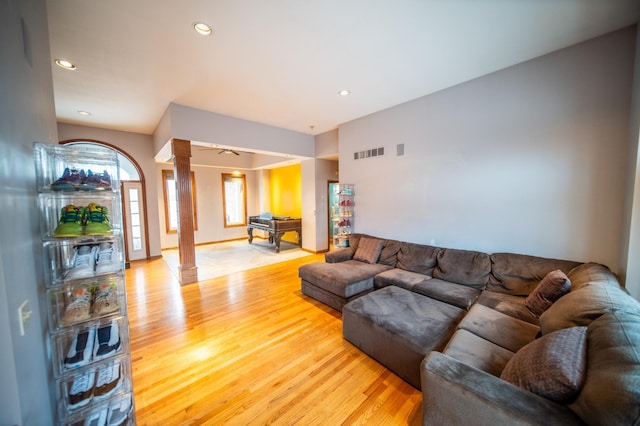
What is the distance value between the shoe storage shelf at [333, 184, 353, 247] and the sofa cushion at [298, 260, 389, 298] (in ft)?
3.58

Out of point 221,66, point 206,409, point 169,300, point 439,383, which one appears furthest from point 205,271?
point 439,383

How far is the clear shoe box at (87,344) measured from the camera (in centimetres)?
132

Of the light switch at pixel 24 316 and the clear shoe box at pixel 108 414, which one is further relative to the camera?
the clear shoe box at pixel 108 414

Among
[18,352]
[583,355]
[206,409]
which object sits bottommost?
[206,409]

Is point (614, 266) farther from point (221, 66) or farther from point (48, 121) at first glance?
point (48, 121)

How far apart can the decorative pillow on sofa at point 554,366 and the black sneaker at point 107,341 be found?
2341mm

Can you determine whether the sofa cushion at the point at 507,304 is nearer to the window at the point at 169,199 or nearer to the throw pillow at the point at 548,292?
the throw pillow at the point at 548,292

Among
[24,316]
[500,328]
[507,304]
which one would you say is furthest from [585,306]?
[24,316]

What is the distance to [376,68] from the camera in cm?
280

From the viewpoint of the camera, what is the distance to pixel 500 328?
1878 mm

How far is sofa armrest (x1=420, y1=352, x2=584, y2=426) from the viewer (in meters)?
1.00

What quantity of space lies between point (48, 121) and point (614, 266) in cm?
506

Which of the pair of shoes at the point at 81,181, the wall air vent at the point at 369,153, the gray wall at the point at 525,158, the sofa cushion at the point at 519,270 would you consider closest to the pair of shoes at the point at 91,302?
the pair of shoes at the point at 81,181

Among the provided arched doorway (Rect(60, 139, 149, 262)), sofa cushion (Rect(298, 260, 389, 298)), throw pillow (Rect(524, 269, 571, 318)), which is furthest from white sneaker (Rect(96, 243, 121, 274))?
arched doorway (Rect(60, 139, 149, 262))
